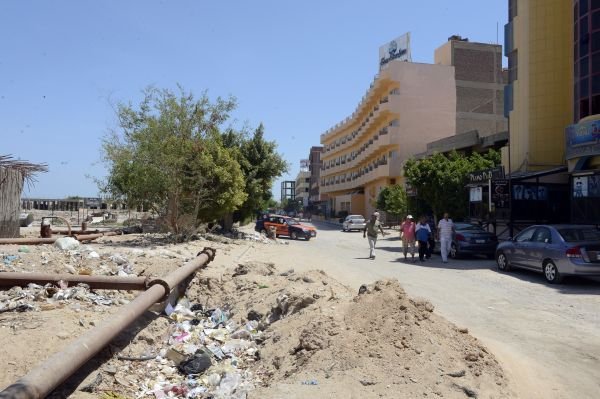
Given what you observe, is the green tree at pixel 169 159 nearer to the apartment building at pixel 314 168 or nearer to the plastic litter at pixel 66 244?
the plastic litter at pixel 66 244

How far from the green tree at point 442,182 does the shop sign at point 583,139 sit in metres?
5.63

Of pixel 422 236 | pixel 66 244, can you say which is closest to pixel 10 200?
pixel 66 244

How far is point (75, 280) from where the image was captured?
8.32 meters

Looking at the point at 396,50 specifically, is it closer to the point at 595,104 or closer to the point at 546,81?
the point at 546,81

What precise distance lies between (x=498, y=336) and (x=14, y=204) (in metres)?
15.7

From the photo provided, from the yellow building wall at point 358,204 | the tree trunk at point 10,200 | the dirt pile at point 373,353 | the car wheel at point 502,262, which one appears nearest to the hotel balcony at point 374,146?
the yellow building wall at point 358,204

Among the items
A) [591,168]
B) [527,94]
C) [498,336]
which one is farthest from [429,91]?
[498,336]

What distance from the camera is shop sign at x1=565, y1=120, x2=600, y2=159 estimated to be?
1925 cm

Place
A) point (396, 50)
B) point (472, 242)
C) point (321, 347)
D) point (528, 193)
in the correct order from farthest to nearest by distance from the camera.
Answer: point (396, 50)
point (528, 193)
point (472, 242)
point (321, 347)

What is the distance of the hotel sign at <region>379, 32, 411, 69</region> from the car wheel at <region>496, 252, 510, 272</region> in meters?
54.7

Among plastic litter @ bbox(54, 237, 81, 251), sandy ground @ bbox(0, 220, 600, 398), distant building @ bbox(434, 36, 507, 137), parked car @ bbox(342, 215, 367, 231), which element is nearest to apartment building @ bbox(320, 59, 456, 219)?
distant building @ bbox(434, 36, 507, 137)

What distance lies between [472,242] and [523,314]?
35.6ft

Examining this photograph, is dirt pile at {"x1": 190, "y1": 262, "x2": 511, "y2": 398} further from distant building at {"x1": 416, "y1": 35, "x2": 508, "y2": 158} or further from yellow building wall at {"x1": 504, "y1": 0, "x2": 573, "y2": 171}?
distant building at {"x1": 416, "y1": 35, "x2": 508, "y2": 158}

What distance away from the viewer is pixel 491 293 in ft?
38.3
